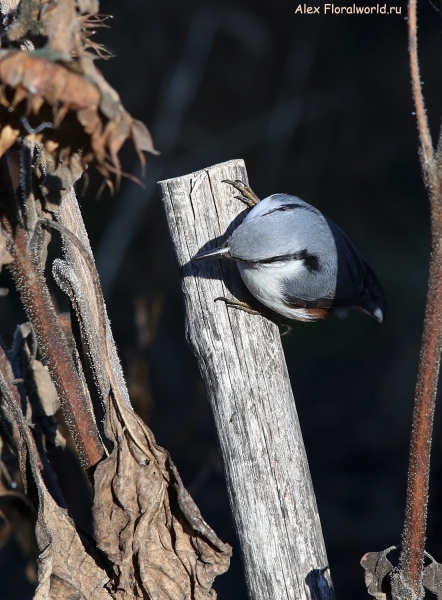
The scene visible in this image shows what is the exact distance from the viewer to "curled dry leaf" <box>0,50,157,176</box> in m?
0.85

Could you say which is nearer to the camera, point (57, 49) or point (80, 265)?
point (57, 49)

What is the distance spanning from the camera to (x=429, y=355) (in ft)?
3.58

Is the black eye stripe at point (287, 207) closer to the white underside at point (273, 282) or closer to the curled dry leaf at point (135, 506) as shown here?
the white underside at point (273, 282)

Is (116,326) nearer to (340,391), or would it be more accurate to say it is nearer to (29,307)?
(340,391)

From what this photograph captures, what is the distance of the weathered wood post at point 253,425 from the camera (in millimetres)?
1478

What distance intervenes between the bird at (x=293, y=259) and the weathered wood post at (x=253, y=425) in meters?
0.08

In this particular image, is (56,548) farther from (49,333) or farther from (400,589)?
(400,589)

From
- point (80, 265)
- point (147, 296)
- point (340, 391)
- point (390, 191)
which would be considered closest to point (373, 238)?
point (390, 191)

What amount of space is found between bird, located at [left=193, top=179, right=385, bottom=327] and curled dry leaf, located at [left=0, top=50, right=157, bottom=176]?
68 centimetres

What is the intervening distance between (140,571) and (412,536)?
0.53 m

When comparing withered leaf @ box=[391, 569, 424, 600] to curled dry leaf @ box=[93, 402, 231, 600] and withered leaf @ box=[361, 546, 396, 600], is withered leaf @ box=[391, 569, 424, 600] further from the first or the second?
curled dry leaf @ box=[93, 402, 231, 600]

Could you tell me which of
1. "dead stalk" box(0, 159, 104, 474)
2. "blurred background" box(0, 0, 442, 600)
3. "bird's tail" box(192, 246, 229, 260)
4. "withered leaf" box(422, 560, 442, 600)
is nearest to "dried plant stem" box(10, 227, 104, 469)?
"dead stalk" box(0, 159, 104, 474)

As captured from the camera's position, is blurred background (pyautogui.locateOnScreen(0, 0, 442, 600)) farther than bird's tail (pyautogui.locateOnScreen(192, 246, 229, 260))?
Yes

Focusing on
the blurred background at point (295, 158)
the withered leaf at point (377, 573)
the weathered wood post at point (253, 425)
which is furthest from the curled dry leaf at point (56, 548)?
the blurred background at point (295, 158)
